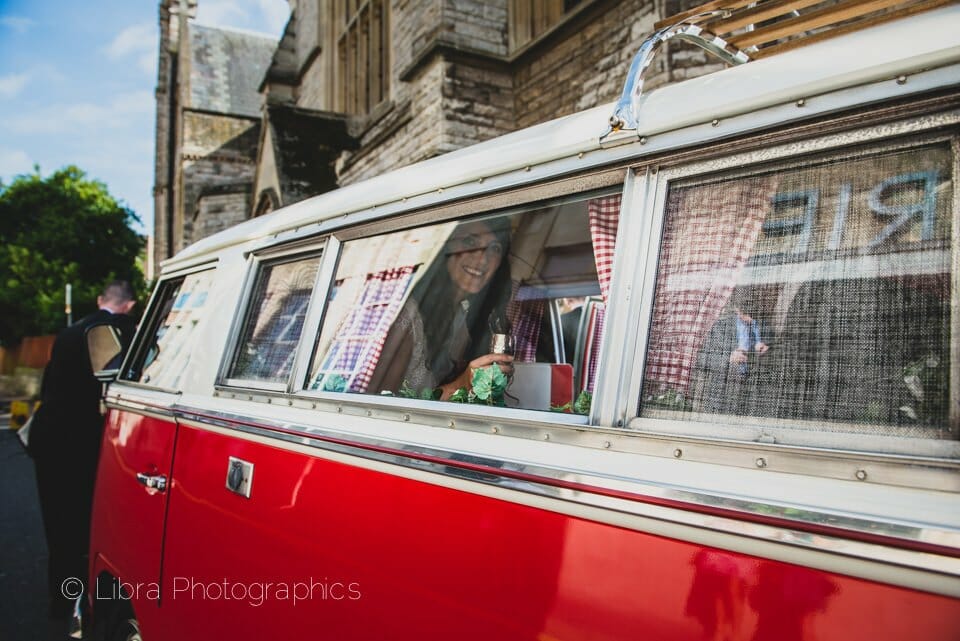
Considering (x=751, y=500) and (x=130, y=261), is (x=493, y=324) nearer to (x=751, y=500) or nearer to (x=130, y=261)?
(x=751, y=500)

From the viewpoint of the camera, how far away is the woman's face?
7.84ft

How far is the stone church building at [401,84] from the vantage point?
22.7ft

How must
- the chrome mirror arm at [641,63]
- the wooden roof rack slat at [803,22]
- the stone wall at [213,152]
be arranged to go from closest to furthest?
the chrome mirror arm at [641,63] → the wooden roof rack slat at [803,22] → the stone wall at [213,152]

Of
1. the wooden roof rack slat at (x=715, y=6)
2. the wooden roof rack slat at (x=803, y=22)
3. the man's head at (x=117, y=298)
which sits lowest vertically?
the man's head at (x=117, y=298)

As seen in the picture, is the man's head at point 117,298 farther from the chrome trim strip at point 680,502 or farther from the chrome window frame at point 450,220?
the chrome trim strip at point 680,502

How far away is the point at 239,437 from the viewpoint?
229 centimetres

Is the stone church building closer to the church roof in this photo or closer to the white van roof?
the church roof

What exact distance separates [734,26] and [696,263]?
0.89 meters

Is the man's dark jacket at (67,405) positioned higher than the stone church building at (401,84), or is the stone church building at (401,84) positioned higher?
the stone church building at (401,84)

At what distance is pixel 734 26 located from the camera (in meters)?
1.88

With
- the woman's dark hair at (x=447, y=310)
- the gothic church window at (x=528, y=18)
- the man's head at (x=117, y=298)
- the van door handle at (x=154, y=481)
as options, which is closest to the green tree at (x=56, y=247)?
the gothic church window at (x=528, y=18)

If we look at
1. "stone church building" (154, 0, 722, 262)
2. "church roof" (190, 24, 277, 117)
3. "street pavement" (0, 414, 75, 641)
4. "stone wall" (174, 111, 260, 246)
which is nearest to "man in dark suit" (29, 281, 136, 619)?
"street pavement" (0, 414, 75, 641)

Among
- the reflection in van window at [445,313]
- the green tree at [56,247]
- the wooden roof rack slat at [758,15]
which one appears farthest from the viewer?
the green tree at [56,247]

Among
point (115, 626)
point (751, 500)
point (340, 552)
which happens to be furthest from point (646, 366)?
point (115, 626)
